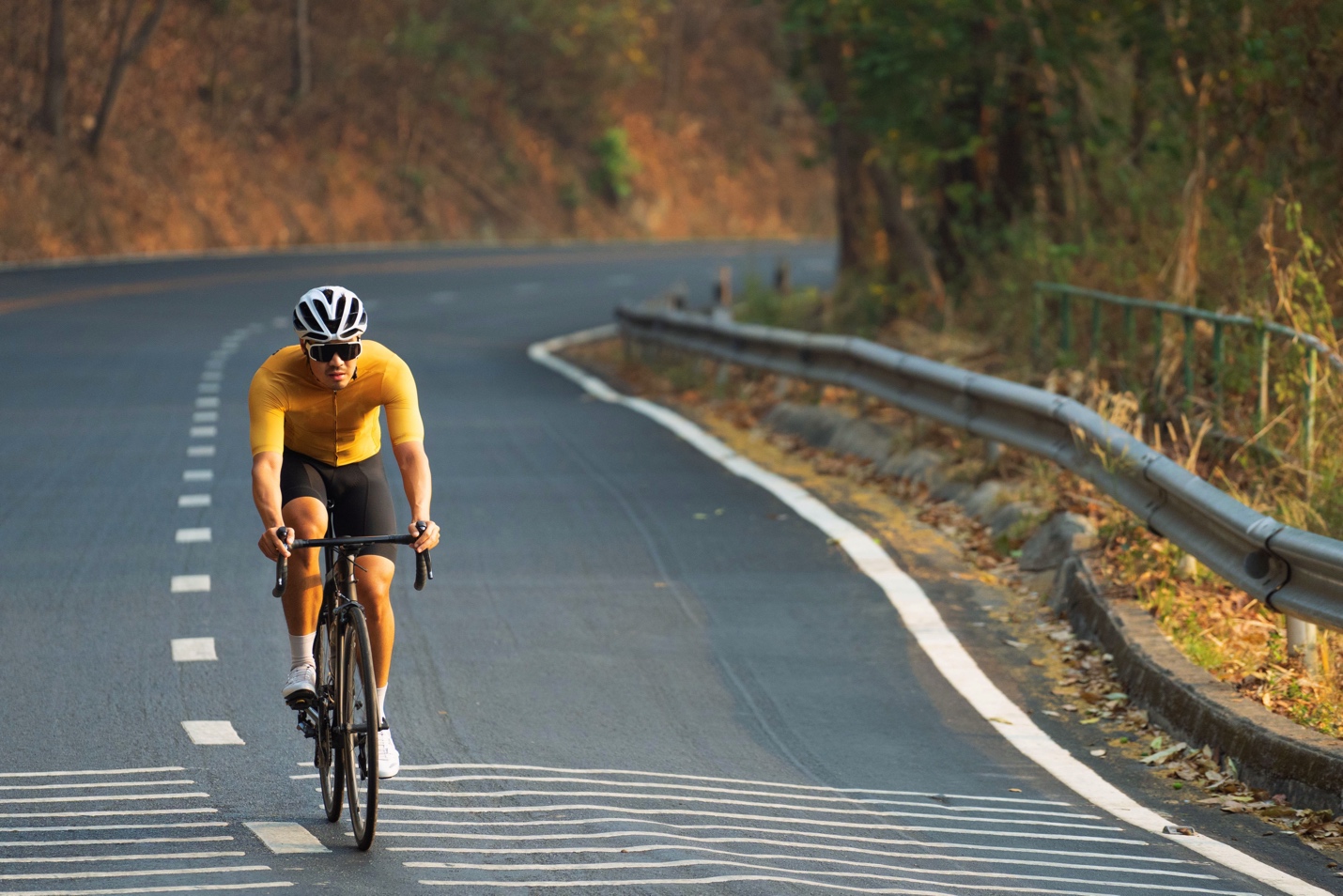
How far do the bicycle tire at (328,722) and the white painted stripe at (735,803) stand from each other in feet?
1.05

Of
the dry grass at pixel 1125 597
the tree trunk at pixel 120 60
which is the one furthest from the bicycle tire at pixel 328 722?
the tree trunk at pixel 120 60

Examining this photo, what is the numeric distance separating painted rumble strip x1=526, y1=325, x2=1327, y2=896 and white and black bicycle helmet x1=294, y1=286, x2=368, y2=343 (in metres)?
1.74

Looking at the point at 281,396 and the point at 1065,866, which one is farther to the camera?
the point at 281,396

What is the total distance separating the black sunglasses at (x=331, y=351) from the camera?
6.14m

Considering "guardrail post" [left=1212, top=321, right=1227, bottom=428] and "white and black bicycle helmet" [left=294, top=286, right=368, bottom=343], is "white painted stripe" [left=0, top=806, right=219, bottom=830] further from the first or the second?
"guardrail post" [left=1212, top=321, right=1227, bottom=428]

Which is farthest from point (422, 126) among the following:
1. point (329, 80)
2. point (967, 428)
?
point (967, 428)

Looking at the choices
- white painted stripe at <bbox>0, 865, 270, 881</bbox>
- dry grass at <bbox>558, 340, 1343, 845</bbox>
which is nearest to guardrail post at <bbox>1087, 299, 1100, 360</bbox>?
dry grass at <bbox>558, 340, 1343, 845</bbox>

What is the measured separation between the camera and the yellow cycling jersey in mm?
6289

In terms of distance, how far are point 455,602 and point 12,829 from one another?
367 centimetres

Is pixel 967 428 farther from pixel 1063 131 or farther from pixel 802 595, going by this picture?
pixel 1063 131

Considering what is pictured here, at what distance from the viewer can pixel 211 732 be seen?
7.33m

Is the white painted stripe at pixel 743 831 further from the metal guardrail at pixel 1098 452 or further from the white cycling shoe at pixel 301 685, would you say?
the metal guardrail at pixel 1098 452

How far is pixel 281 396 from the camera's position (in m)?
6.32

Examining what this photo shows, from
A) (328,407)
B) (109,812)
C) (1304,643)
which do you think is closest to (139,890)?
(109,812)
